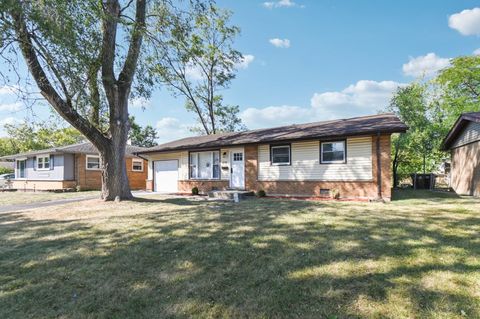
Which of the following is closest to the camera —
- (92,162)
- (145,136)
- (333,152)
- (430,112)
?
(333,152)

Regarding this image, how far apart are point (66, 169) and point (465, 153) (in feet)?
81.2

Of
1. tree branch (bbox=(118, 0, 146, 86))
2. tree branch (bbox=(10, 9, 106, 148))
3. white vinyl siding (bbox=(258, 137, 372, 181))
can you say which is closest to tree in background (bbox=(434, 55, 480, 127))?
white vinyl siding (bbox=(258, 137, 372, 181))

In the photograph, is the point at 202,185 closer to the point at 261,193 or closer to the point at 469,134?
the point at 261,193

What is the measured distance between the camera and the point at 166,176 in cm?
1783

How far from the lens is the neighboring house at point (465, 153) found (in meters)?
12.0

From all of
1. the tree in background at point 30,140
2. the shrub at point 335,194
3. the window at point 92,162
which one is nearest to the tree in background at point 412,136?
the shrub at point 335,194

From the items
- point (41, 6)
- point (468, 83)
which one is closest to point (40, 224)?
point (41, 6)

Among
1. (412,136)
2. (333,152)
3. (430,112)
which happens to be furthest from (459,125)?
(430,112)

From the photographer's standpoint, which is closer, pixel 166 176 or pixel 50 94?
pixel 50 94

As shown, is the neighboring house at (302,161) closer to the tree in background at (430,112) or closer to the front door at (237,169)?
the front door at (237,169)

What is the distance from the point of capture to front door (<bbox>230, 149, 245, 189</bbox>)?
14.3 m

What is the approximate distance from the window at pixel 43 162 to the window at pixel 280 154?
1899 cm

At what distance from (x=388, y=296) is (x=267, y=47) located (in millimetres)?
17784

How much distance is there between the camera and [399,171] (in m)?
21.2
